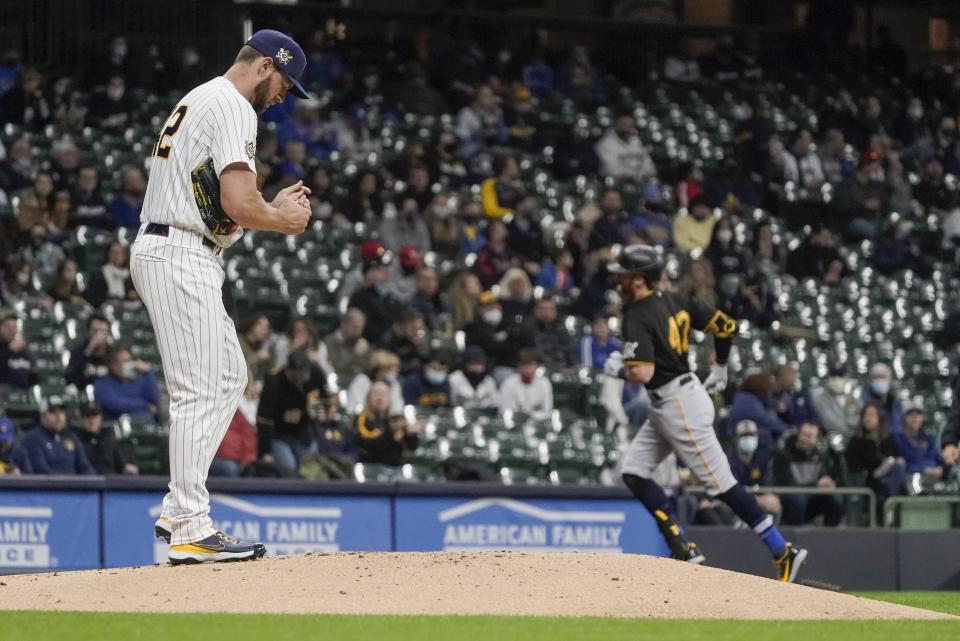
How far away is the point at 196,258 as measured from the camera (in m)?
7.13

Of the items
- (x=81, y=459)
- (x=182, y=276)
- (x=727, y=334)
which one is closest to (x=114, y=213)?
(x=81, y=459)

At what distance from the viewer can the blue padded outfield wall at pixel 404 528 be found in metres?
12.2

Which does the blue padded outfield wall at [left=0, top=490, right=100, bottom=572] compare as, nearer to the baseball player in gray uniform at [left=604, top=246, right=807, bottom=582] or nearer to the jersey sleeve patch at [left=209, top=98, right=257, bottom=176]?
the baseball player in gray uniform at [left=604, top=246, right=807, bottom=582]

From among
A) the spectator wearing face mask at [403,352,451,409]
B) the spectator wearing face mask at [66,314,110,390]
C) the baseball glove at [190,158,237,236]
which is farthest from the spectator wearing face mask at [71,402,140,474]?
the baseball glove at [190,158,237,236]

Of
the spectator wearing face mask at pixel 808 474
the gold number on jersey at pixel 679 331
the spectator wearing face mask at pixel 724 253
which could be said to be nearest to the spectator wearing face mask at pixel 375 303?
the spectator wearing face mask at pixel 808 474

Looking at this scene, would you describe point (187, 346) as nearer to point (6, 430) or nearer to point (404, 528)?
point (404, 528)

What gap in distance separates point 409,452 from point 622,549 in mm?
2140

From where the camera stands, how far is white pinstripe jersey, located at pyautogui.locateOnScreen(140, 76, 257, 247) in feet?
23.2

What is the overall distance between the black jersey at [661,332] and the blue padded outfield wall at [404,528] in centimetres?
324

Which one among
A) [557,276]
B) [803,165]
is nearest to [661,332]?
[557,276]

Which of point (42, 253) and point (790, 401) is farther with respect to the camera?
point (790, 401)

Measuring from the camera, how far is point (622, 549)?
1327 cm

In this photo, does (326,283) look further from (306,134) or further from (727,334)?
(727,334)

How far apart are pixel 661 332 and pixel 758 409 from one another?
626 cm
